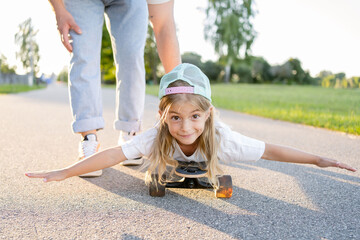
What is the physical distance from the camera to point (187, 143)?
181cm

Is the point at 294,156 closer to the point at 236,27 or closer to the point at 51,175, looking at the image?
the point at 51,175

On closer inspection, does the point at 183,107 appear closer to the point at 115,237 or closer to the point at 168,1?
the point at 115,237

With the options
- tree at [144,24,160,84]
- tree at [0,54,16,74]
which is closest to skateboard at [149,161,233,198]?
tree at [144,24,160,84]

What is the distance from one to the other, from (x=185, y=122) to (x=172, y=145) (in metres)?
0.21

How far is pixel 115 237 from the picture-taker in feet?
4.29

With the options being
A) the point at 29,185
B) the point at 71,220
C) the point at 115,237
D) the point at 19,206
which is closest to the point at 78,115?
the point at 29,185

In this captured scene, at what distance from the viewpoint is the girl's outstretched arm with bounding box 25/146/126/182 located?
1712 millimetres

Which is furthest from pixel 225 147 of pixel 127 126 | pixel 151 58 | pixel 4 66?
pixel 4 66

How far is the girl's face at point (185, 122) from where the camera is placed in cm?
173

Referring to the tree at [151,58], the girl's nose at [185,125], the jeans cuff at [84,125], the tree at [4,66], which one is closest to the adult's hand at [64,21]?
the jeans cuff at [84,125]

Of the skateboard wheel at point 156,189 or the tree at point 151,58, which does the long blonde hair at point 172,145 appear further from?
the tree at point 151,58

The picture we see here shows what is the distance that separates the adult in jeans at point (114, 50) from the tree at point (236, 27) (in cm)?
2468

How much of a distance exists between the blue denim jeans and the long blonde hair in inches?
24.2

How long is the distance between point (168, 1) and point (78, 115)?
3.84 feet
